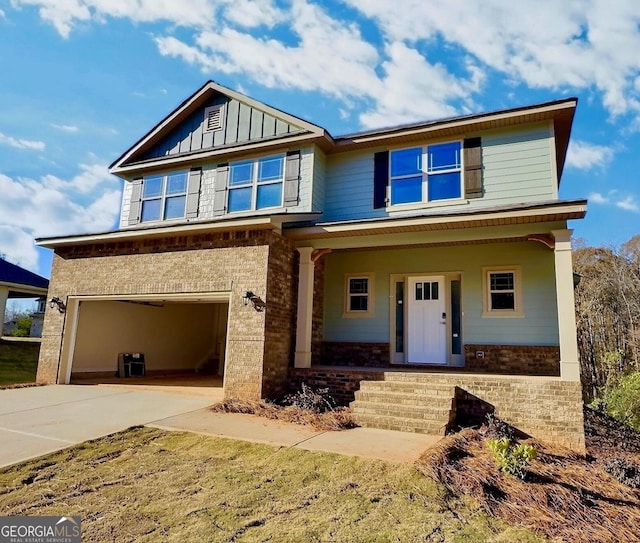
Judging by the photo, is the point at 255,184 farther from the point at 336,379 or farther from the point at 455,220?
the point at 336,379

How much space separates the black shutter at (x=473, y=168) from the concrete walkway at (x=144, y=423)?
5549 millimetres

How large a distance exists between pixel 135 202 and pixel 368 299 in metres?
7.37

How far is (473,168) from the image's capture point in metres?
9.64

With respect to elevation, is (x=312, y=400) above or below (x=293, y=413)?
above

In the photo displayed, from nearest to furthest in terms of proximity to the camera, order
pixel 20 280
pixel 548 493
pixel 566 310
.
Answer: pixel 548 493 → pixel 566 310 → pixel 20 280

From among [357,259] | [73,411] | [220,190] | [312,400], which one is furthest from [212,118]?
[312,400]

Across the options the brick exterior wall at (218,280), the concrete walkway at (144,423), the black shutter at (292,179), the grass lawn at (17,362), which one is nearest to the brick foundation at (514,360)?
the concrete walkway at (144,423)

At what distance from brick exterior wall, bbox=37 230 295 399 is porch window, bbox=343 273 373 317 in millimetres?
2010

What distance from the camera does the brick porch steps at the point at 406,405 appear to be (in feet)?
22.0

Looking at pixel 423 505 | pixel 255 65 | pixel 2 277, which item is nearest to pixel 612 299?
pixel 255 65

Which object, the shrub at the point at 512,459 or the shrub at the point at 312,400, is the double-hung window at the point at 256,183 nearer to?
the shrub at the point at 312,400

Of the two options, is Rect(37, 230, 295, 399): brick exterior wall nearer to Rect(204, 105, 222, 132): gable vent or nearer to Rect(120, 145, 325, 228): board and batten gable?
Rect(120, 145, 325, 228): board and batten gable

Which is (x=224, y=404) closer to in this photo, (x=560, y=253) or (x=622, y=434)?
(x=560, y=253)

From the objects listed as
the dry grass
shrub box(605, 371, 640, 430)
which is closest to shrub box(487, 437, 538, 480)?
the dry grass
